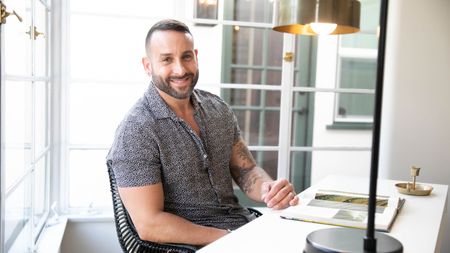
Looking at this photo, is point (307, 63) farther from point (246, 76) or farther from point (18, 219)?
point (18, 219)

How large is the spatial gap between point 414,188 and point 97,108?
185cm

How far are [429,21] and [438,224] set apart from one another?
84.2 inches

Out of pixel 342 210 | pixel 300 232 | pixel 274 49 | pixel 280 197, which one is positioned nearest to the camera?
pixel 300 232

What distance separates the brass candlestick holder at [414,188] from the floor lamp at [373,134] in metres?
0.62

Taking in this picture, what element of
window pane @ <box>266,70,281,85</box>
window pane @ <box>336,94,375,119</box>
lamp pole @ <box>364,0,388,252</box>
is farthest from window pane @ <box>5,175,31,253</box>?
window pane @ <box>336,94,375,119</box>

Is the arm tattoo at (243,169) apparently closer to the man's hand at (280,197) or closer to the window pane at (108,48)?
the man's hand at (280,197)

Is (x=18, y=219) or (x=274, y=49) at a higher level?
(x=274, y=49)

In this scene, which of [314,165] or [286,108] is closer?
[286,108]

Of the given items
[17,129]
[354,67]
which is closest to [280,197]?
[17,129]

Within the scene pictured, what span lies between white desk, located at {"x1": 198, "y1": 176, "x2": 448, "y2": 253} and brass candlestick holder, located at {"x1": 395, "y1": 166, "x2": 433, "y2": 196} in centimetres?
7

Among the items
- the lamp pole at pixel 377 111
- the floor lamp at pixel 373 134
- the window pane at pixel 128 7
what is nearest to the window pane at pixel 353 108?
the window pane at pixel 128 7

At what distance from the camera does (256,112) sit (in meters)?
3.79

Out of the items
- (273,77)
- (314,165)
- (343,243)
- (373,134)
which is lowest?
(314,165)

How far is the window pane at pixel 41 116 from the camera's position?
7.71ft
